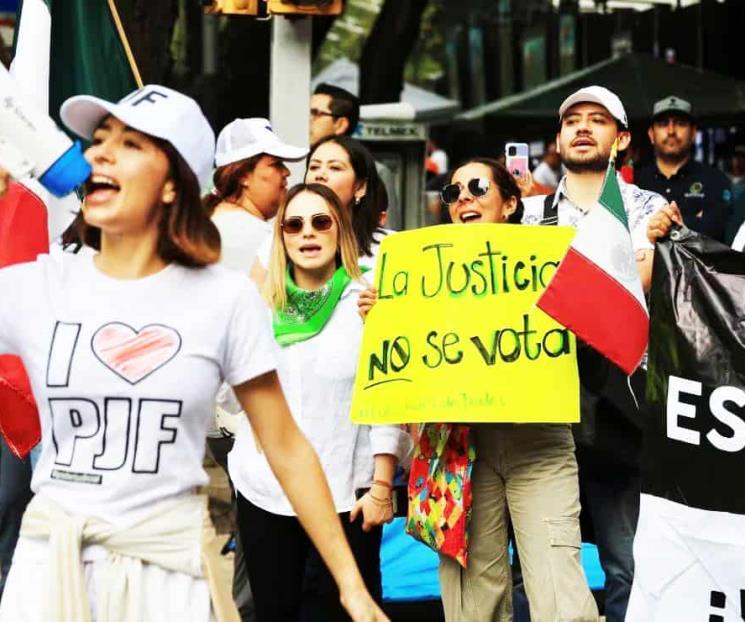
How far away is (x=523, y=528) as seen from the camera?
19.6ft

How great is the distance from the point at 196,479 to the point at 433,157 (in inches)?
789

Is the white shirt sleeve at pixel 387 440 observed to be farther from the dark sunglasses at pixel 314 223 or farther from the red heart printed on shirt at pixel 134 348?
the red heart printed on shirt at pixel 134 348

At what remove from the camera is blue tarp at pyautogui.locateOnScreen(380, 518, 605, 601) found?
7.79 m

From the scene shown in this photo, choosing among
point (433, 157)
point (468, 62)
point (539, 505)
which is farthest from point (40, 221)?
point (468, 62)

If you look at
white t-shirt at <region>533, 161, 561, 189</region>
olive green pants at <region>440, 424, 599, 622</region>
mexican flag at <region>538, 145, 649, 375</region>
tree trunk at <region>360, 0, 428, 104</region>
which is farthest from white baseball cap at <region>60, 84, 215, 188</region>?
tree trunk at <region>360, 0, 428, 104</region>

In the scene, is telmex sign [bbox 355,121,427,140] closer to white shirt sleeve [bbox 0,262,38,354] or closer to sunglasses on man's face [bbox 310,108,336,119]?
sunglasses on man's face [bbox 310,108,336,119]

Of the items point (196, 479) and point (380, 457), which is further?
point (380, 457)

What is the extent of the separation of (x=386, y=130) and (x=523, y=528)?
8.05 m

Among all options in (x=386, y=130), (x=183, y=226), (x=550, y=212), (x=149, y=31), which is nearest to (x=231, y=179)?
(x=550, y=212)

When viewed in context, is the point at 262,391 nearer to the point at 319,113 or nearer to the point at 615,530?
the point at 615,530

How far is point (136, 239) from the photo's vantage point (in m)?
3.97

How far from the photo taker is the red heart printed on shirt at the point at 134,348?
150 inches

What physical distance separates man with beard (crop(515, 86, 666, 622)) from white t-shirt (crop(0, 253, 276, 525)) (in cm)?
276

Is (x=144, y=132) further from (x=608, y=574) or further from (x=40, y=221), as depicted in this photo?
(x=608, y=574)
